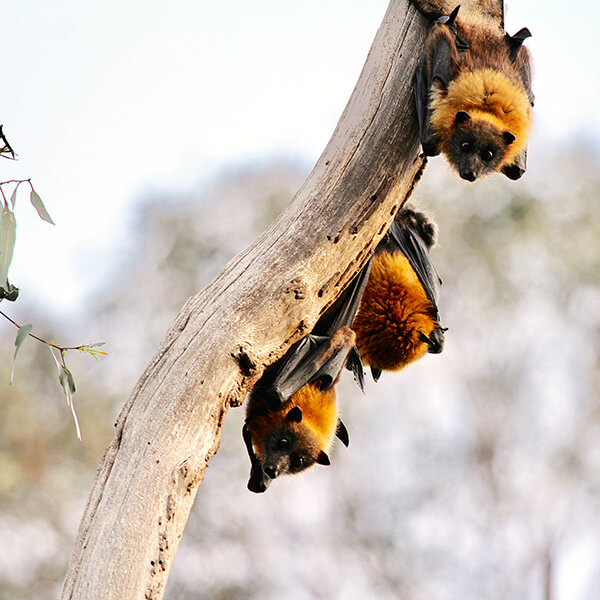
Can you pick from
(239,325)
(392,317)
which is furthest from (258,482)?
(392,317)

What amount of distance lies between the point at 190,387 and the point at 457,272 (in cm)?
1120

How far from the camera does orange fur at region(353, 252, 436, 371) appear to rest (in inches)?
130

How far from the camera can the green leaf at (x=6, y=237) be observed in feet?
8.15

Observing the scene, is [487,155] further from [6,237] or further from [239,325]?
[6,237]

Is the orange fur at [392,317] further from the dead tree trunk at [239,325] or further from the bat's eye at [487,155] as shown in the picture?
the bat's eye at [487,155]

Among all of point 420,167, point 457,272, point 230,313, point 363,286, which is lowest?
point 230,313

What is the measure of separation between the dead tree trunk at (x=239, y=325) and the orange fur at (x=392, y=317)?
1.50 feet

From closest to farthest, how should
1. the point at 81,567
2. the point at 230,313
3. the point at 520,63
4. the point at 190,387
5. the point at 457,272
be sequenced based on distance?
the point at 81,567 → the point at 190,387 → the point at 230,313 → the point at 520,63 → the point at 457,272

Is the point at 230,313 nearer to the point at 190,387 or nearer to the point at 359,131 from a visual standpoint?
the point at 190,387

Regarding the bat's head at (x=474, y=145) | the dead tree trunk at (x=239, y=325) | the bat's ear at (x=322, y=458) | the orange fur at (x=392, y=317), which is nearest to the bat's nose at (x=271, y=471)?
the bat's ear at (x=322, y=458)

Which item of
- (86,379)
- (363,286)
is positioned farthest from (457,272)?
(363,286)

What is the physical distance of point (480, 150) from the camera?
269 cm

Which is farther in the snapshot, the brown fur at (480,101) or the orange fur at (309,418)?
the orange fur at (309,418)

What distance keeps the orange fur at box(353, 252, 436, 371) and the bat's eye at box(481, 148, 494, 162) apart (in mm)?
761
